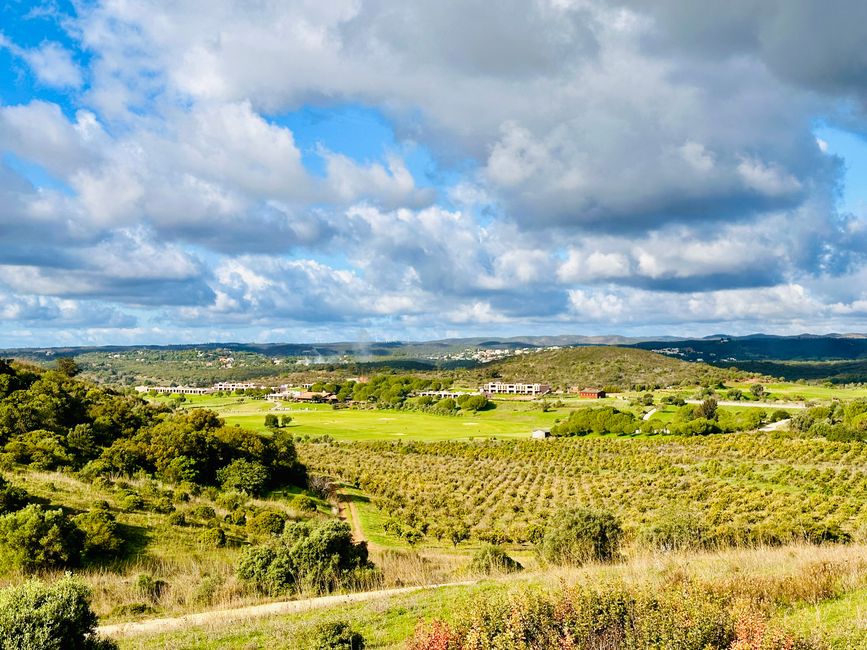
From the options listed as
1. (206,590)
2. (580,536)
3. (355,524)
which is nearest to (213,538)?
(206,590)

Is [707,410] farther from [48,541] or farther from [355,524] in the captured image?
[48,541]

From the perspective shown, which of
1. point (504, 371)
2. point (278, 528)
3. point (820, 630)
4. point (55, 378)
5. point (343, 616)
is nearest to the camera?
point (820, 630)

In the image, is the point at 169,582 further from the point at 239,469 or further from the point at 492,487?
the point at 492,487

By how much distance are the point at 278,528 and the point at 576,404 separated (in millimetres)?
97048

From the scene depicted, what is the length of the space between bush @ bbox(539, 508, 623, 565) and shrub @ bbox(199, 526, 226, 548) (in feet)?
38.3

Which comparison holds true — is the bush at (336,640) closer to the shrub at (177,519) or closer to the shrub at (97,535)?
the shrub at (97,535)

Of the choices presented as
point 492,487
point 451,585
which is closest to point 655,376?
point 492,487

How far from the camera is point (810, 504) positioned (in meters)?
32.5

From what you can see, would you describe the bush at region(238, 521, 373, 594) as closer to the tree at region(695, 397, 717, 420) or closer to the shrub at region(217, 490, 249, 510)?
the shrub at region(217, 490, 249, 510)

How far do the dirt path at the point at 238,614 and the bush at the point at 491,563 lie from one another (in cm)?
286

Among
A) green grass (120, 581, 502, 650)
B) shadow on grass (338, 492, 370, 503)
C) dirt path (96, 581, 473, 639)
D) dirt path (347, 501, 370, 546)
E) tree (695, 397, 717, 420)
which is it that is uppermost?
green grass (120, 581, 502, 650)

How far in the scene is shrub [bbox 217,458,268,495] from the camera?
1309 inches

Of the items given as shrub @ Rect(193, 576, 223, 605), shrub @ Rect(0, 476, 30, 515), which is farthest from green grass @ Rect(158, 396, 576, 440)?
shrub @ Rect(193, 576, 223, 605)

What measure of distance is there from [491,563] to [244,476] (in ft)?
73.4
